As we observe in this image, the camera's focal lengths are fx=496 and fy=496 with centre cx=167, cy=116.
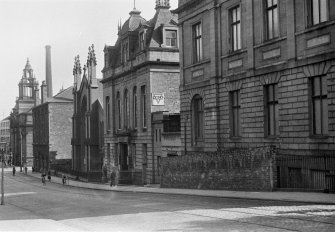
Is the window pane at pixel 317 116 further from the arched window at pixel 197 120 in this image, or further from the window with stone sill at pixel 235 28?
the arched window at pixel 197 120

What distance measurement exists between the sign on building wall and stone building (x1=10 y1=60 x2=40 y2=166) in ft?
224

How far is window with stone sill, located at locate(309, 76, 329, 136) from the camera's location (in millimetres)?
20406

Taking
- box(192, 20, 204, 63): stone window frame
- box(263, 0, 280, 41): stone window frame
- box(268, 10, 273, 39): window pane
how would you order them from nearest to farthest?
box(263, 0, 280, 41): stone window frame < box(268, 10, 273, 39): window pane < box(192, 20, 204, 63): stone window frame

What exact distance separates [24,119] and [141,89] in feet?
230

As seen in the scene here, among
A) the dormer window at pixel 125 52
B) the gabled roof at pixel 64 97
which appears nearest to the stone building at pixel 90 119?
the dormer window at pixel 125 52

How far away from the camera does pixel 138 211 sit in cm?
1820

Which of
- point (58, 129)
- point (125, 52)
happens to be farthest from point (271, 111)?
point (58, 129)

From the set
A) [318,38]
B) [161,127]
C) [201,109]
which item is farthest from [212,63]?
[161,127]

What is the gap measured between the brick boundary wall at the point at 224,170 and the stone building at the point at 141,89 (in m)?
10.2

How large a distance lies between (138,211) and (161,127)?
22421 mm

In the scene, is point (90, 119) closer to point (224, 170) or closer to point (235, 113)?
point (235, 113)

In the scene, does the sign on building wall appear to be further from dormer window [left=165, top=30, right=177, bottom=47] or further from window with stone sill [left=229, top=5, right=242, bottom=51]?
window with stone sill [left=229, top=5, right=242, bottom=51]

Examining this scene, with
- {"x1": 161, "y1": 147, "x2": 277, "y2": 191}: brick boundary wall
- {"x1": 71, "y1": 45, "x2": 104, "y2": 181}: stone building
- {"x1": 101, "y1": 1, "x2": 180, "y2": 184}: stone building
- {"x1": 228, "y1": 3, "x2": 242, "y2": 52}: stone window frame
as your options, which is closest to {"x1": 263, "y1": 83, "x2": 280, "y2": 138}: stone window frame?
{"x1": 161, "y1": 147, "x2": 277, "y2": 191}: brick boundary wall

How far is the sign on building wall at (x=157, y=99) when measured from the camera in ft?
138
